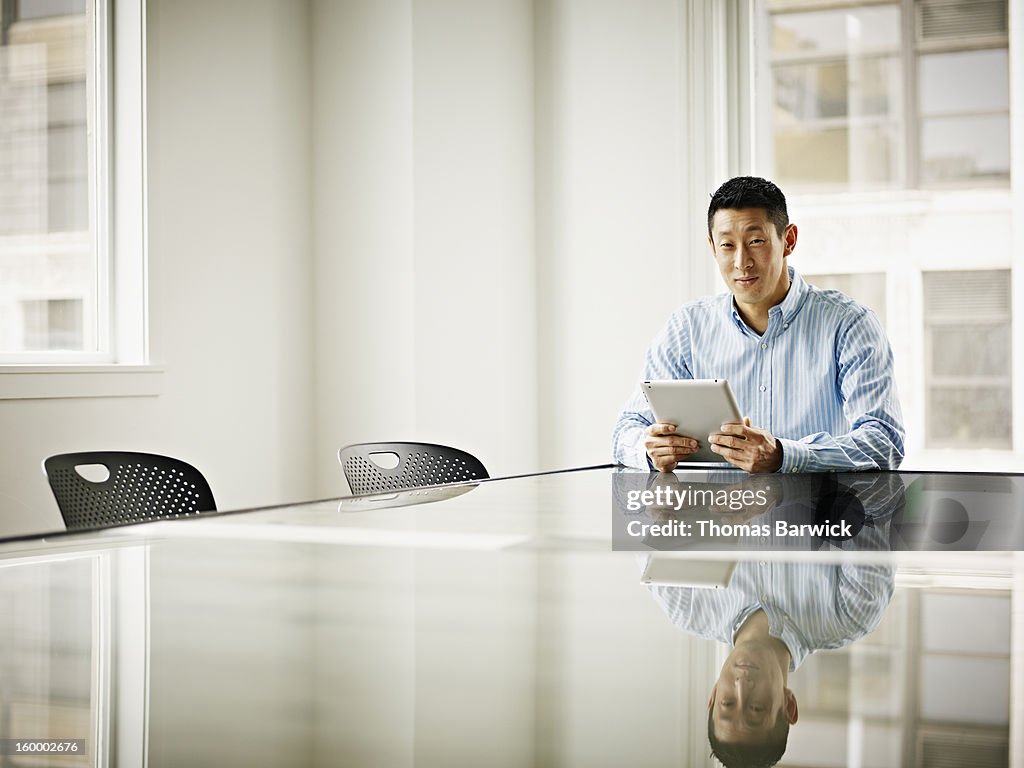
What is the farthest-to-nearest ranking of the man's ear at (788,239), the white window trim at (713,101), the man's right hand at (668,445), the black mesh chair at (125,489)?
the white window trim at (713,101)
the man's ear at (788,239)
the man's right hand at (668,445)
the black mesh chair at (125,489)

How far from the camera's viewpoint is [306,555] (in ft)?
4.02

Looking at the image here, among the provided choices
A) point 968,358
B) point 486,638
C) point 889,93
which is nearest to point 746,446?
point 486,638

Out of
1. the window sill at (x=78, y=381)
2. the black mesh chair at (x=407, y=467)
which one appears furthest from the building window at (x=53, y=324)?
the black mesh chair at (x=407, y=467)

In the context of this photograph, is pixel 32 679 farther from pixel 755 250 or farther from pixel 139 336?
pixel 139 336

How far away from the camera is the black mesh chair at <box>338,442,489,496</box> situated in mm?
2359

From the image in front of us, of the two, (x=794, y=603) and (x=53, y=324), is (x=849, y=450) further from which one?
(x=53, y=324)

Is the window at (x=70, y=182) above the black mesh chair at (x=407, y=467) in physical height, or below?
above

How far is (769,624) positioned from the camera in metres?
0.79

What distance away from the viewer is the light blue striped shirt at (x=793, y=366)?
8.02ft

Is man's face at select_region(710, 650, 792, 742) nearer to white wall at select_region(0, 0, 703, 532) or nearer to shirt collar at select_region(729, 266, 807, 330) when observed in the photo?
shirt collar at select_region(729, 266, 807, 330)

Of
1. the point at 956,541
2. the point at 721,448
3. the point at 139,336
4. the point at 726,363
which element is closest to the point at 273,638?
the point at 956,541

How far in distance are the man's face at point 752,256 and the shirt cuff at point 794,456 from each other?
2.01 ft

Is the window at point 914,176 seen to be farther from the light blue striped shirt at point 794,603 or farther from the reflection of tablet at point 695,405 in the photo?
the light blue striped shirt at point 794,603

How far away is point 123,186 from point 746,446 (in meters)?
2.42
